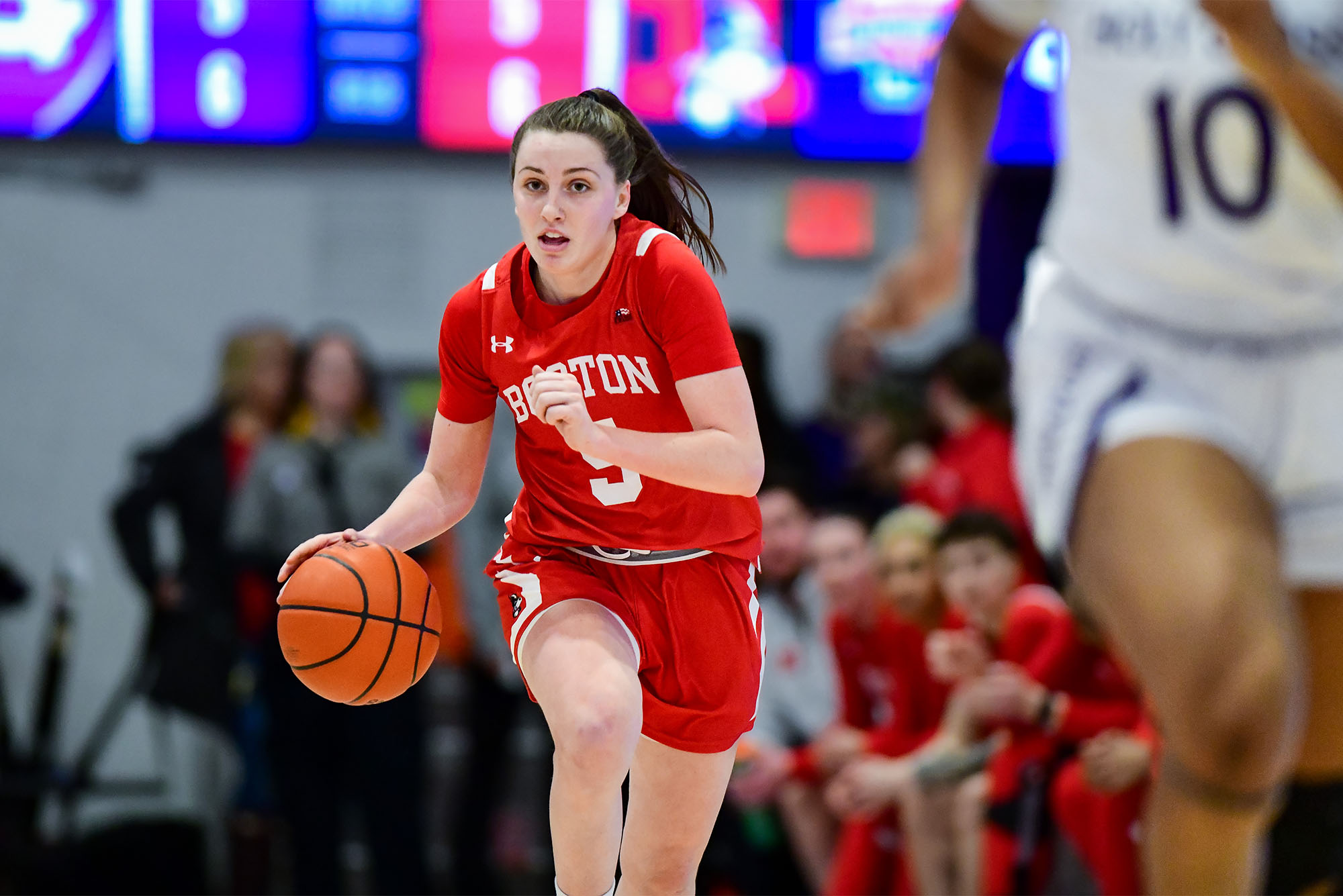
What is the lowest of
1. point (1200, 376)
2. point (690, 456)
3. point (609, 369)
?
point (690, 456)

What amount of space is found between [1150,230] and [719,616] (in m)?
1.10

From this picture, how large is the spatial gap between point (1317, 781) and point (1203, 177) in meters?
1.11

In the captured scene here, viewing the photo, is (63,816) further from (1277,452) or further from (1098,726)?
(1277,452)

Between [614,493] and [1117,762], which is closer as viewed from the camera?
[614,493]

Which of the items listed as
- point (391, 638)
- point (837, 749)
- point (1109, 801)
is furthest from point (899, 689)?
point (391, 638)

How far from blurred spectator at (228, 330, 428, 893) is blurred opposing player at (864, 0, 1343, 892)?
12.5 feet

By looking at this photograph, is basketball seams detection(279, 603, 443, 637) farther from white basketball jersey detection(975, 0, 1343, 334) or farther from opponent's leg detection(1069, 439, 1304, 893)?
white basketball jersey detection(975, 0, 1343, 334)

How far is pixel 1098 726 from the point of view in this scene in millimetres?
5152

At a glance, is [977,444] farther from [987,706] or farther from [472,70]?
[472,70]

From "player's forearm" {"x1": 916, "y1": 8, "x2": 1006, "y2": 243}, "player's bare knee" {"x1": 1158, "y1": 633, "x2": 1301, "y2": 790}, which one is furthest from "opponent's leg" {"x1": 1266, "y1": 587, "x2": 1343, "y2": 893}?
"player's forearm" {"x1": 916, "y1": 8, "x2": 1006, "y2": 243}

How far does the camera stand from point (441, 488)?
318 cm

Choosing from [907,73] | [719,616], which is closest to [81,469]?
[907,73]

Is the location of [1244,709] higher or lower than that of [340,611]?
higher

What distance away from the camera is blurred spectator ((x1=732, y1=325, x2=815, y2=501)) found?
18.7 feet
